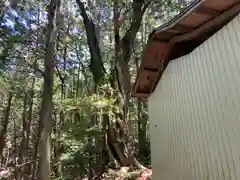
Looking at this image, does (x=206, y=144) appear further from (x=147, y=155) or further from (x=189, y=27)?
(x=147, y=155)

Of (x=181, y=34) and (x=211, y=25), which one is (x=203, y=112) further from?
(x=181, y=34)

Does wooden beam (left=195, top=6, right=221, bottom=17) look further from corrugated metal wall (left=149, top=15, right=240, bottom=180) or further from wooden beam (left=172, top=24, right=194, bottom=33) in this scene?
wooden beam (left=172, top=24, right=194, bottom=33)

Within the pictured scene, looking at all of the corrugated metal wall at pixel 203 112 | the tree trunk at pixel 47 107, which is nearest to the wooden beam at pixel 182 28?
the corrugated metal wall at pixel 203 112

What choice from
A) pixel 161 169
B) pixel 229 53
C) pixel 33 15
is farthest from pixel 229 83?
pixel 33 15

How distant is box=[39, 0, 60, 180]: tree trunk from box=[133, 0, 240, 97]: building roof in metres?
2.21

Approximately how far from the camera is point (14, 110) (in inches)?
A: 757

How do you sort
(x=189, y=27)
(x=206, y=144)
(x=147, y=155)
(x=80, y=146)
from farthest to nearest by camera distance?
(x=147, y=155), (x=80, y=146), (x=189, y=27), (x=206, y=144)

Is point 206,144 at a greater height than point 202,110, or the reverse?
point 202,110

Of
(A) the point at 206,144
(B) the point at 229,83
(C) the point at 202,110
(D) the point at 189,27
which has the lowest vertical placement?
(A) the point at 206,144

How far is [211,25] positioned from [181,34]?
0.96 meters

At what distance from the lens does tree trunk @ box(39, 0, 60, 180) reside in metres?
6.34

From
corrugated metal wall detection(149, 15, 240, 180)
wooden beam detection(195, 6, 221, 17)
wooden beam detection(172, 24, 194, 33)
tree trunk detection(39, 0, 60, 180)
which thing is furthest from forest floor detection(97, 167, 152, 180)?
wooden beam detection(195, 6, 221, 17)

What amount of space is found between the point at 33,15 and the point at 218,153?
1233cm

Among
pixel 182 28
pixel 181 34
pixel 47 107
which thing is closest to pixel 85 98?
pixel 47 107
